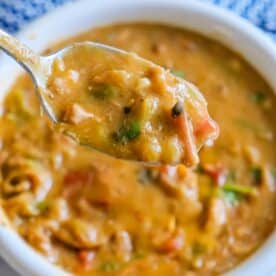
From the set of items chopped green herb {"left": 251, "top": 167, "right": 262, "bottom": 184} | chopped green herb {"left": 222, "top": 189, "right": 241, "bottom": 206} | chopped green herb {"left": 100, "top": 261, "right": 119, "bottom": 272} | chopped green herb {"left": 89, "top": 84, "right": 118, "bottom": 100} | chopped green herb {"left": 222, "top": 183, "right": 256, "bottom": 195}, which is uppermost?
chopped green herb {"left": 89, "top": 84, "right": 118, "bottom": 100}

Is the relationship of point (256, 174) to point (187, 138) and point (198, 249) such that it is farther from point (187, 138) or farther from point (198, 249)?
point (187, 138)

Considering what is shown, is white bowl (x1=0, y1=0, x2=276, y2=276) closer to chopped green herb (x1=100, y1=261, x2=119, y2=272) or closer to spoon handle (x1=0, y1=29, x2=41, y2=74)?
spoon handle (x1=0, y1=29, x2=41, y2=74)

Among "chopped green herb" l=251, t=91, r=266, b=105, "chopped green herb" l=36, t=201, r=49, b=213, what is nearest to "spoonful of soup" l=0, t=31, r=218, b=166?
"chopped green herb" l=36, t=201, r=49, b=213

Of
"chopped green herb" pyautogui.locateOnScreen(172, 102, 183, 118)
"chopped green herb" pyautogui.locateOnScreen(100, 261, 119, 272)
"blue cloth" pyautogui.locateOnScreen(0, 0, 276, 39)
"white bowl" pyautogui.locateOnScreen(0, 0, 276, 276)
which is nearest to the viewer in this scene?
"chopped green herb" pyautogui.locateOnScreen(172, 102, 183, 118)

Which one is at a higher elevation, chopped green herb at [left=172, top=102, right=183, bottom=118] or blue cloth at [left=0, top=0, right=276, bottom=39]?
chopped green herb at [left=172, top=102, right=183, bottom=118]

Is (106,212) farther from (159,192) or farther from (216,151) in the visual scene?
(216,151)

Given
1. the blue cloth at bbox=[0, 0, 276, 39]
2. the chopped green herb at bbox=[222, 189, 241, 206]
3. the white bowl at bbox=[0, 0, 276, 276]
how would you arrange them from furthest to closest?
the blue cloth at bbox=[0, 0, 276, 39] → the white bowl at bbox=[0, 0, 276, 276] → the chopped green herb at bbox=[222, 189, 241, 206]
